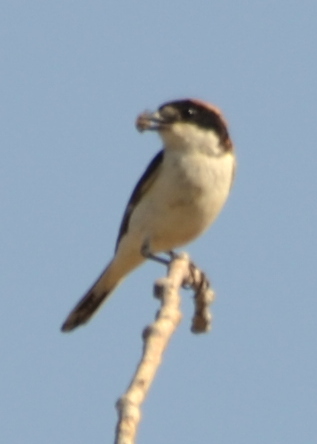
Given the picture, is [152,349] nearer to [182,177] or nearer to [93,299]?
[182,177]

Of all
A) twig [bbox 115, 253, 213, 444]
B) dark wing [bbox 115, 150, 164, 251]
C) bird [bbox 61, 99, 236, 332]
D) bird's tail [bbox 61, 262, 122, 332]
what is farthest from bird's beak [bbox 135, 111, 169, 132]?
twig [bbox 115, 253, 213, 444]

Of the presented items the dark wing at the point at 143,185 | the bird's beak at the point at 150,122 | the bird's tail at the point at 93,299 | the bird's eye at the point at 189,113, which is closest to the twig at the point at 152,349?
the bird's beak at the point at 150,122

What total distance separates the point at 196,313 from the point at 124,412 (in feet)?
7.79

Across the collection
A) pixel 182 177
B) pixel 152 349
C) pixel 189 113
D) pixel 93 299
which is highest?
pixel 189 113

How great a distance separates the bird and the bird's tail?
26.5 inches

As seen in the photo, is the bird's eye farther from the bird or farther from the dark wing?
the dark wing

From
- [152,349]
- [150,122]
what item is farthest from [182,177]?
[152,349]

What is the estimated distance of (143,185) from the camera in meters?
7.88

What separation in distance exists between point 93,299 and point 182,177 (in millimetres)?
1595

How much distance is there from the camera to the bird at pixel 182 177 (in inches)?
294

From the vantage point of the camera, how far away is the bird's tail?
8.42 m

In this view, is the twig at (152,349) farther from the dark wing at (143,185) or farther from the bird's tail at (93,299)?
the bird's tail at (93,299)

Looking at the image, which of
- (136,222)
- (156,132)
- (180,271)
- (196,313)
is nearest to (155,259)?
(136,222)

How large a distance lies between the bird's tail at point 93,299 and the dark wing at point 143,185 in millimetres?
397
